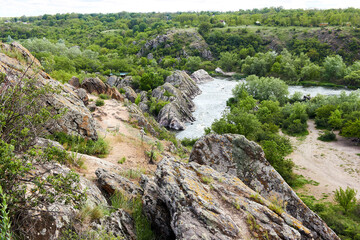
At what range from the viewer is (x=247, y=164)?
12.4 m

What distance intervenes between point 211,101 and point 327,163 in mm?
35932

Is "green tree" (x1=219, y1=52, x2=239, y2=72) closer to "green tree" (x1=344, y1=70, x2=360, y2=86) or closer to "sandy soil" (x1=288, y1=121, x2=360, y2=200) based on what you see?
"green tree" (x1=344, y1=70, x2=360, y2=86)

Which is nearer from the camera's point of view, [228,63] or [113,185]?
[113,185]

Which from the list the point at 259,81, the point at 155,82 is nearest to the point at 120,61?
the point at 155,82

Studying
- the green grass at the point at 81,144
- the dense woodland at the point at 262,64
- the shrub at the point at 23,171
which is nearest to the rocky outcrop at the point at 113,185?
the shrub at the point at 23,171

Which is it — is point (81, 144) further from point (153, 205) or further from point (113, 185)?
point (153, 205)

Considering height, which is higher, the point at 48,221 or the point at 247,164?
the point at 48,221

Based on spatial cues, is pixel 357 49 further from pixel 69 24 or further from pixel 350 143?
pixel 69 24

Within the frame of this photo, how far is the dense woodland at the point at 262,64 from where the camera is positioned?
3356cm

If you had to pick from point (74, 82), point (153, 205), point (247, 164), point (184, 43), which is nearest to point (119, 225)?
point (153, 205)

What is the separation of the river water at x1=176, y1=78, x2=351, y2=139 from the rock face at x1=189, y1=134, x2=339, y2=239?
28945 millimetres

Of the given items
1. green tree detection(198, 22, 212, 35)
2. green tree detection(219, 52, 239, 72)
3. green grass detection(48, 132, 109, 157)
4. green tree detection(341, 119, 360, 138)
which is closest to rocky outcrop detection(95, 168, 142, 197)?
green grass detection(48, 132, 109, 157)

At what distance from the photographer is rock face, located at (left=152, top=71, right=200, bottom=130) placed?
4703 cm

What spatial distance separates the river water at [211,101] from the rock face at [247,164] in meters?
28.9
